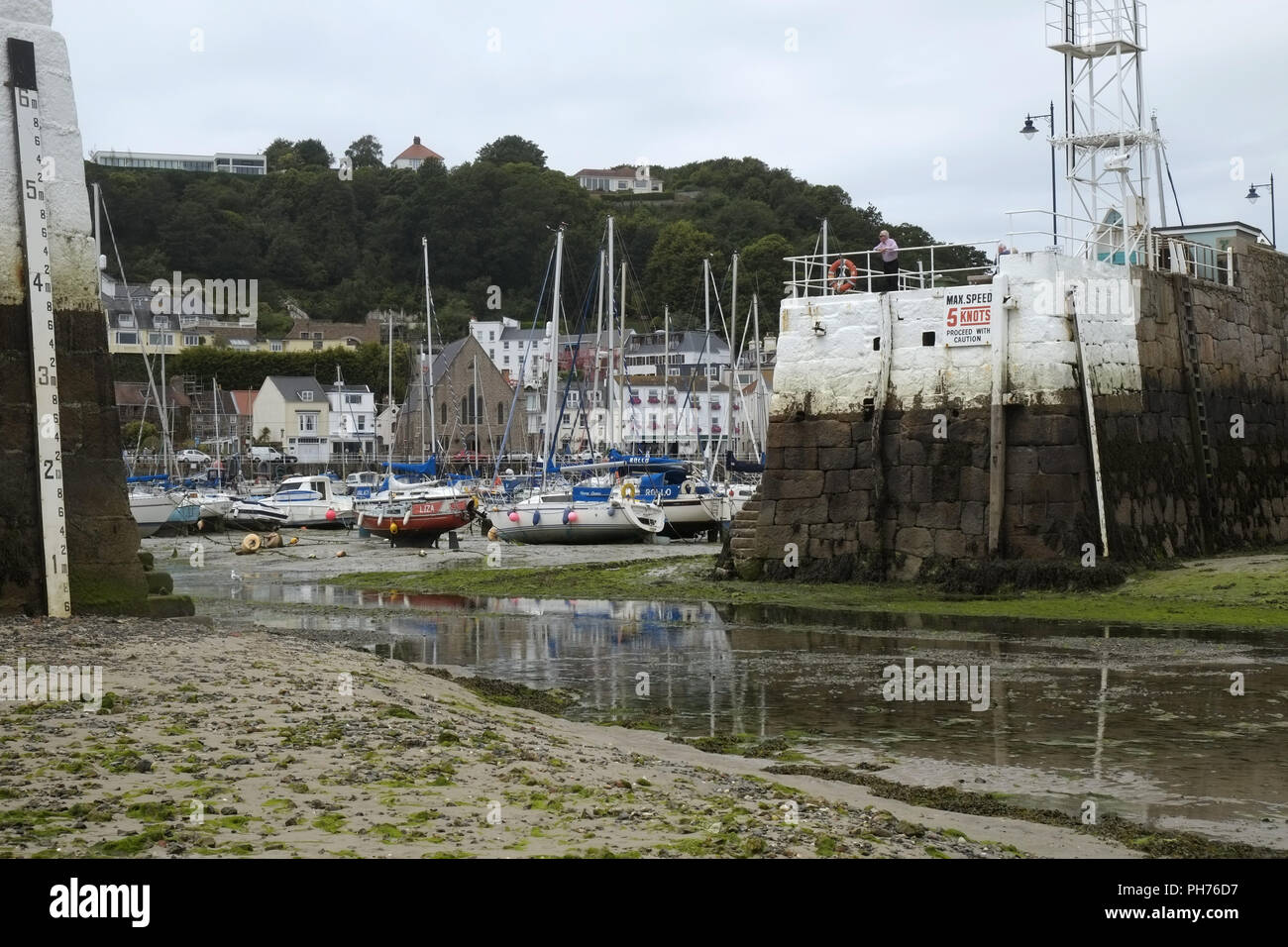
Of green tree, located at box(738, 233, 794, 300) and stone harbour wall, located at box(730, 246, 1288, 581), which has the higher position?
green tree, located at box(738, 233, 794, 300)

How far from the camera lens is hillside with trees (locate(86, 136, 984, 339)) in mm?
146875

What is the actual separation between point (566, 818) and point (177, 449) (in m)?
116

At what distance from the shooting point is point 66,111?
57.4 ft

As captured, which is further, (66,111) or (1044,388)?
(1044,388)

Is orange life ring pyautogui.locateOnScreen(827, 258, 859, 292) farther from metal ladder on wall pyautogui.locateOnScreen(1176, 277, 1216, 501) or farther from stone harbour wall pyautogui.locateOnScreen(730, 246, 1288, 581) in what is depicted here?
metal ladder on wall pyautogui.locateOnScreen(1176, 277, 1216, 501)

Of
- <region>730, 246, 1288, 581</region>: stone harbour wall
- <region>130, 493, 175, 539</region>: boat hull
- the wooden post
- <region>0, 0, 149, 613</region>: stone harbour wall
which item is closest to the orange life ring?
<region>730, 246, 1288, 581</region>: stone harbour wall

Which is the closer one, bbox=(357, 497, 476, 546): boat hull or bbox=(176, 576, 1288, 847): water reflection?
bbox=(176, 576, 1288, 847): water reflection

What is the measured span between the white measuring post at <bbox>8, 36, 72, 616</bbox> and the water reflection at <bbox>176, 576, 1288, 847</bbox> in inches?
224

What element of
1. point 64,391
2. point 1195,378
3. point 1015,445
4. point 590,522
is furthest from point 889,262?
point 590,522

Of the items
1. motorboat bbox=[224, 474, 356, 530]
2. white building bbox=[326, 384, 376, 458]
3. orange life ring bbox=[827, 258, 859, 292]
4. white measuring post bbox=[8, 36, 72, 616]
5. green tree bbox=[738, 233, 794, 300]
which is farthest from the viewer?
white building bbox=[326, 384, 376, 458]

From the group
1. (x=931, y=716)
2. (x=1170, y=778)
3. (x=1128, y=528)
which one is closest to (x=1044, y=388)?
(x=1128, y=528)

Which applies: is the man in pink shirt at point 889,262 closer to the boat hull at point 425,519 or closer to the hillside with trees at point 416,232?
the boat hull at point 425,519

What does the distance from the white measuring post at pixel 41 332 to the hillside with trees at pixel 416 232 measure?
118351mm
